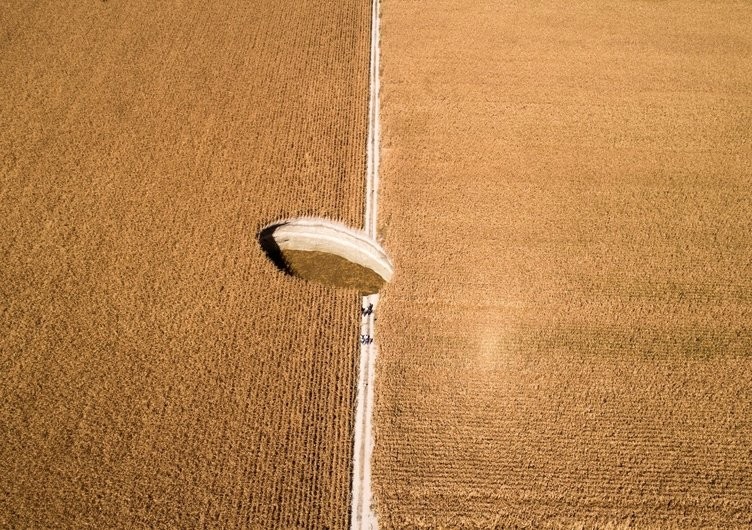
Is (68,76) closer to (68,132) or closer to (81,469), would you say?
(68,132)

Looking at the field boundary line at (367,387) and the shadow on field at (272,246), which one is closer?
the field boundary line at (367,387)

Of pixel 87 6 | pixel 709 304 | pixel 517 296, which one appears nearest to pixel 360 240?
pixel 517 296

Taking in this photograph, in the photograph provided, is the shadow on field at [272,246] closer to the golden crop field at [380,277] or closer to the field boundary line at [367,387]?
the golden crop field at [380,277]

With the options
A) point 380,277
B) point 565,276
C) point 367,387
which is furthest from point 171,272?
point 565,276

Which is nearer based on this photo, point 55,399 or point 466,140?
point 55,399

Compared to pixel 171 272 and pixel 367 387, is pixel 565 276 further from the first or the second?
pixel 171 272

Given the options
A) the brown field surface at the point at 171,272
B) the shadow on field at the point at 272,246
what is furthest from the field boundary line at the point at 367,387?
the shadow on field at the point at 272,246
